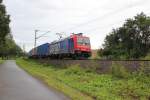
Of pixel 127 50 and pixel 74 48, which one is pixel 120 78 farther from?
pixel 127 50

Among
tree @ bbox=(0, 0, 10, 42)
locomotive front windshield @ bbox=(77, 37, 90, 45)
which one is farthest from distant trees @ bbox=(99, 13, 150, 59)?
locomotive front windshield @ bbox=(77, 37, 90, 45)

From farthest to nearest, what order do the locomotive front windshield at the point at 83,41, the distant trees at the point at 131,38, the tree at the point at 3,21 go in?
the distant trees at the point at 131,38 → the tree at the point at 3,21 → the locomotive front windshield at the point at 83,41

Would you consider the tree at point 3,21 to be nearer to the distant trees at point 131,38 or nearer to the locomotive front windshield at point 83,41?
the locomotive front windshield at point 83,41

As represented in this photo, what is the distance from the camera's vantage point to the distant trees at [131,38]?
71.1 metres

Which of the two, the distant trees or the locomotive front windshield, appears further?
the distant trees

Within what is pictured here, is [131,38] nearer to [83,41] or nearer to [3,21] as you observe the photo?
[3,21]

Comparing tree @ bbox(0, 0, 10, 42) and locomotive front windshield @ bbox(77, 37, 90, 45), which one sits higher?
tree @ bbox(0, 0, 10, 42)

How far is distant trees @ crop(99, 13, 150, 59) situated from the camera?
233 feet

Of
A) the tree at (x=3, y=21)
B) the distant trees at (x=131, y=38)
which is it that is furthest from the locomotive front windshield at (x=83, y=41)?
the distant trees at (x=131, y=38)

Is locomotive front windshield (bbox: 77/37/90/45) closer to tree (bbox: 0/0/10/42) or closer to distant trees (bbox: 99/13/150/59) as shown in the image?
tree (bbox: 0/0/10/42)

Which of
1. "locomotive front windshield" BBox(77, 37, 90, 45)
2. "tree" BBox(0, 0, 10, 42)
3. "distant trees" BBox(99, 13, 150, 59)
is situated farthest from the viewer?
"distant trees" BBox(99, 13, 150, 59)

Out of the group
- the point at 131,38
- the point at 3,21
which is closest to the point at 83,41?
the point at 3,21

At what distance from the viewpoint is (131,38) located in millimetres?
73938

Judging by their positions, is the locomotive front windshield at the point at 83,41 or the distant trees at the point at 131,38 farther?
the distant trees at the point at 131,38
